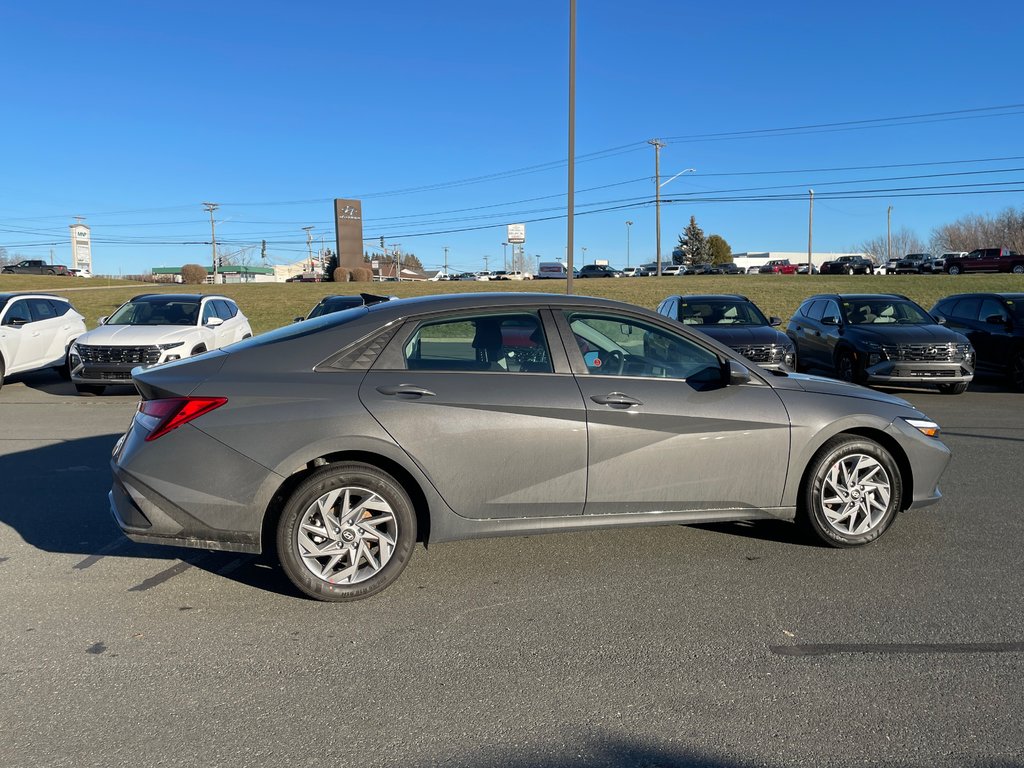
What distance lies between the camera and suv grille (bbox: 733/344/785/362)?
11828mm

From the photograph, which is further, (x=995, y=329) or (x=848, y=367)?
(x=995, y=329)

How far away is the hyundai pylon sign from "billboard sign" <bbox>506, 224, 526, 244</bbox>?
4773 centimetres

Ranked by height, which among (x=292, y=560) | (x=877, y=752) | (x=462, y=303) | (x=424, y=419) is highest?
(x=462, y=303)

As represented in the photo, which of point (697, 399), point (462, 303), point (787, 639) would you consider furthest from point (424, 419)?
point (787, 639)

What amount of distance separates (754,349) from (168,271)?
130 meters

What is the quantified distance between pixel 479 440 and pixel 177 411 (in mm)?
1574

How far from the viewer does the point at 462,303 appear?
4.68 m

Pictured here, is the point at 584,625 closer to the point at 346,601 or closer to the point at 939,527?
the point at 346,601

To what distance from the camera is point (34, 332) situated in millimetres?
13281

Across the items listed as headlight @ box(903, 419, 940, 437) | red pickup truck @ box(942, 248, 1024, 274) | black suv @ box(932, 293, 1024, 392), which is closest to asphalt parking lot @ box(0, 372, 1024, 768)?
headlight @ box(903, 419, 940, 437)

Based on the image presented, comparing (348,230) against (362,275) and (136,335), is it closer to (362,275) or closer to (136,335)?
(362,275)

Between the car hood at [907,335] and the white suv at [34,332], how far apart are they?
12859 mm

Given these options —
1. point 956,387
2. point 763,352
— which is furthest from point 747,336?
point 956,387

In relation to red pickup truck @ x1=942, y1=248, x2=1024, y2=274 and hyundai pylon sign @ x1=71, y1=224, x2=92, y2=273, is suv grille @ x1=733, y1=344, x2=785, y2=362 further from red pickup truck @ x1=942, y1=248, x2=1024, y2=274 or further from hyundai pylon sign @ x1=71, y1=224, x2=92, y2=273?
hyundai pylon sign @ x1=71, y1=224, x2=92, y2=273
